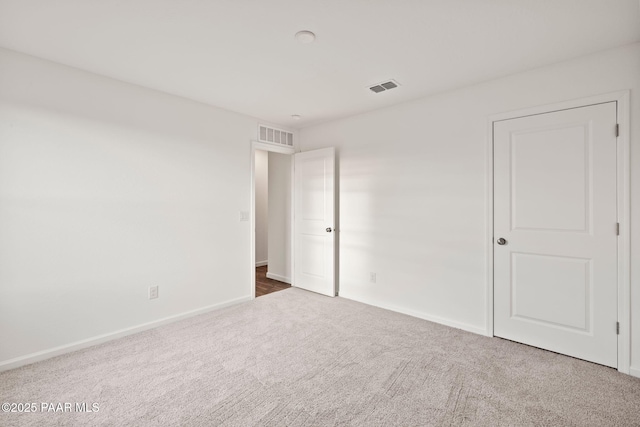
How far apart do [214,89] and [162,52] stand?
744 millimetres

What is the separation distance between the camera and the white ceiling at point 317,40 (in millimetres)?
1796

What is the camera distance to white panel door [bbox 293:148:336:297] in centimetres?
406

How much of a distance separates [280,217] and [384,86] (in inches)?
110

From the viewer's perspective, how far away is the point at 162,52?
2.30 meters

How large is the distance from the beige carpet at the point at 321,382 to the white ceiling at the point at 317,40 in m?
2.50

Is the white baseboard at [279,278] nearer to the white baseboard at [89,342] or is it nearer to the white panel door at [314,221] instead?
the white panel door at [314,221]

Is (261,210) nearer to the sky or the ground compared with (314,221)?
nearer to the sky

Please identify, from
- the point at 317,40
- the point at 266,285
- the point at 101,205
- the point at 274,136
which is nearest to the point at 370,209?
the point at 274,136

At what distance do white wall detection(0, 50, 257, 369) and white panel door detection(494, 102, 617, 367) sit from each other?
3115 mm

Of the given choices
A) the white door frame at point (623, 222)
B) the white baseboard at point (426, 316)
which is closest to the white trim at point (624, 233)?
the white door frame at point (623, 222)

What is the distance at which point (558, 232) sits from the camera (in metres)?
2.49

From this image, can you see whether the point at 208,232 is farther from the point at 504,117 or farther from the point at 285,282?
the point at 504,117

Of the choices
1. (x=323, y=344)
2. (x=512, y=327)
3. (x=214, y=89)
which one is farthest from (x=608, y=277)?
(x=214, y=89)

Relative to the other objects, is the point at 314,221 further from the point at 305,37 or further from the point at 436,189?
the point at 305,37
